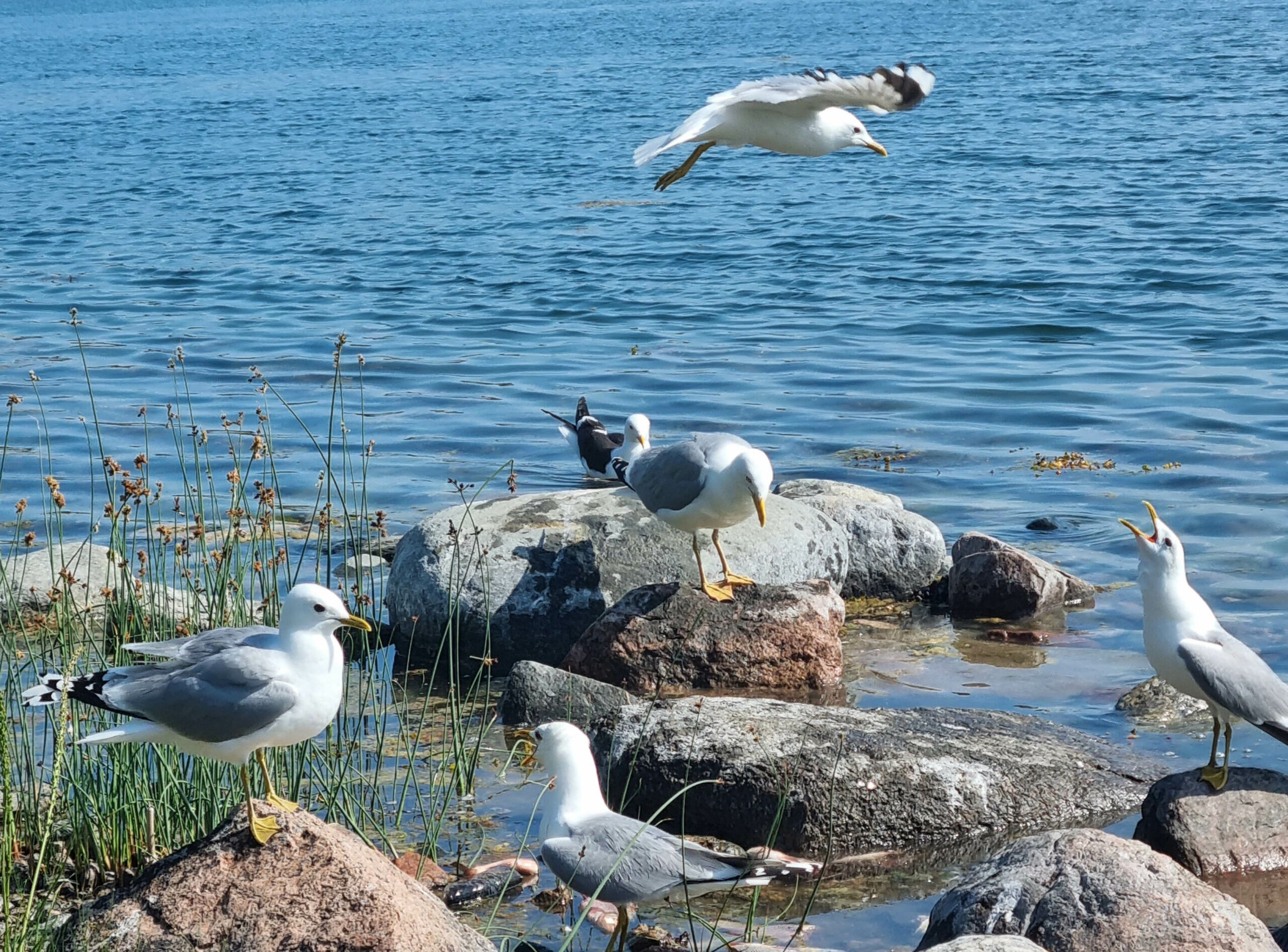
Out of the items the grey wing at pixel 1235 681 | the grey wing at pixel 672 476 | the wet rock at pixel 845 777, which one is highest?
the grey wing at pixel 672 476

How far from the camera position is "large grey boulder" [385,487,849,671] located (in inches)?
319

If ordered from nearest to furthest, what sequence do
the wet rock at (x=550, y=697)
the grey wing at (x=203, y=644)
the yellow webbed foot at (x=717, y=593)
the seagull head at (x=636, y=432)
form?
the grey wing at (x=203, y=644)
the wet rock at (x=550, y=697)
the yellow webbed foot at (x=717, y=593)
the seagull head at (x=636, y=432)

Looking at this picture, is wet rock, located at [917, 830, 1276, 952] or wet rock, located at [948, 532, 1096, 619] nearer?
wet rock, located at [917, 830, 1276, 952]

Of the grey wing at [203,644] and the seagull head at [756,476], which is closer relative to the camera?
the grey wing at [203,644]

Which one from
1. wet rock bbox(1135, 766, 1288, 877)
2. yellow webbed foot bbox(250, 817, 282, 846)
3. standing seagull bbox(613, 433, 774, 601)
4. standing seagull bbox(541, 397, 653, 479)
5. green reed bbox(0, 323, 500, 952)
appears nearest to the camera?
yellow webbed foot bbox(250, 817, 282, 846)

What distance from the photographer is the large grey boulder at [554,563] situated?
26.6 ft

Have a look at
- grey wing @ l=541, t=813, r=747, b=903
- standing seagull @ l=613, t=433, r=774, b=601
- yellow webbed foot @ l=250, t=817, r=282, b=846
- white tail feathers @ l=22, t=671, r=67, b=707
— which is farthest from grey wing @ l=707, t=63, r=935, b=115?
white tail feathers @ l=22, t=671, r=67, b=707

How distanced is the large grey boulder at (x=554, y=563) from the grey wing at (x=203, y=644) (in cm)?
327

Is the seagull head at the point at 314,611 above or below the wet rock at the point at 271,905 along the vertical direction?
above

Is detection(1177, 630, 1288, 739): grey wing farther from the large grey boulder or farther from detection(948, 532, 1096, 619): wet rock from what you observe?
detection(948, 532, 1096, 619): wet rock

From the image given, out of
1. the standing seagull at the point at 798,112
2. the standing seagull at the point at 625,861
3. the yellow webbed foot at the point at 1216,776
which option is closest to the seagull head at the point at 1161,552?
the yellow webbed foot at the point at 1216,776

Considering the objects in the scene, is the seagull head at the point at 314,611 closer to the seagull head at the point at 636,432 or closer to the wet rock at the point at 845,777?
the wet rock at the point at 845,777

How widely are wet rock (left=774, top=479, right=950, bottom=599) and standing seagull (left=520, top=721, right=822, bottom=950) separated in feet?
13.3

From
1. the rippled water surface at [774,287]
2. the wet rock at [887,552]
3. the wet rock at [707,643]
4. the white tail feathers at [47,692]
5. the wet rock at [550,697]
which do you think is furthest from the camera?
the rippled water surface at [774,287]
